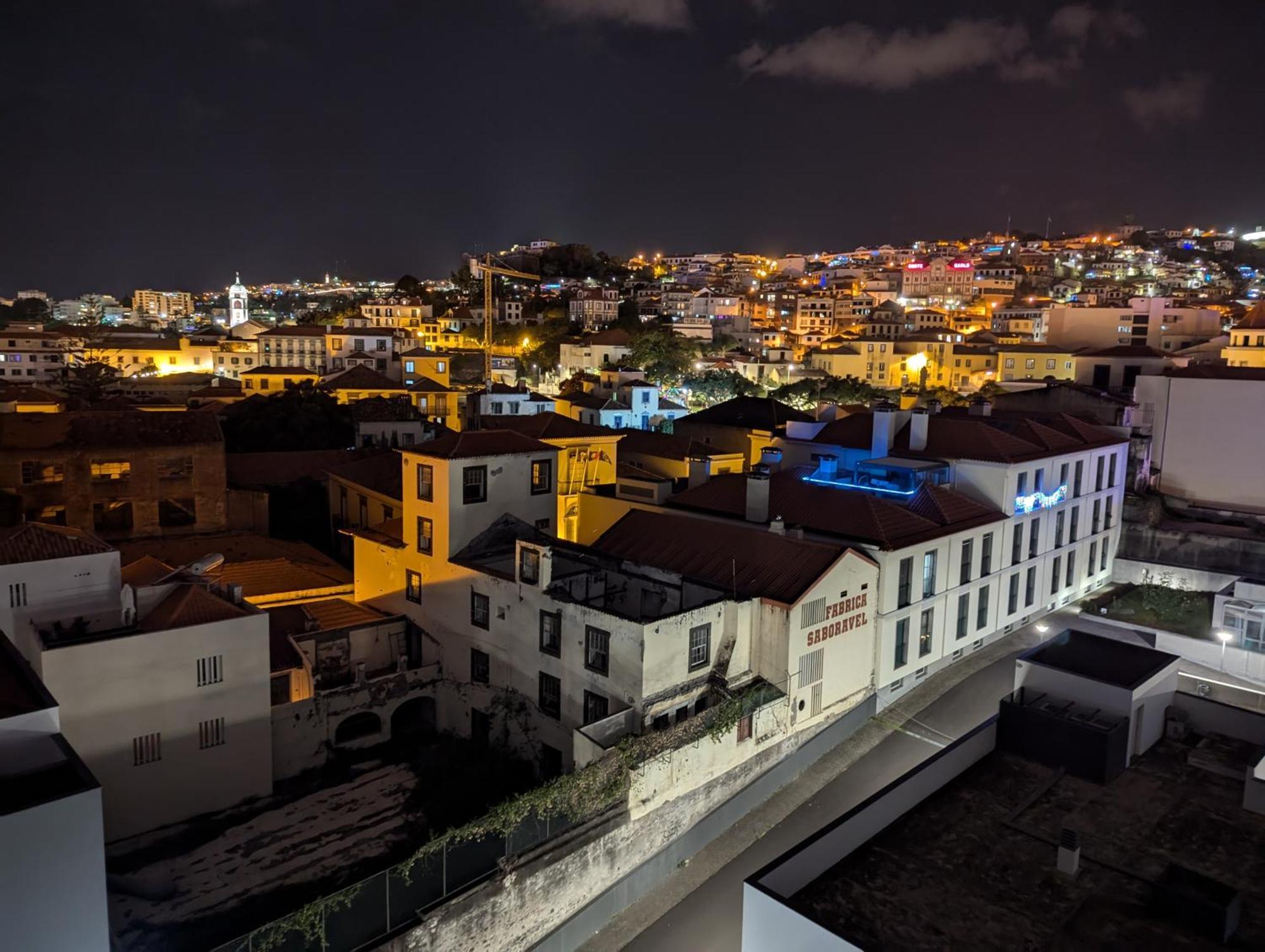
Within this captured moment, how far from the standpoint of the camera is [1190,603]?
32156 mm

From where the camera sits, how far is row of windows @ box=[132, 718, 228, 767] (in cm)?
1944

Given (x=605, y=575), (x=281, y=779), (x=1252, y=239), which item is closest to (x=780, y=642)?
(x=605, y=575)

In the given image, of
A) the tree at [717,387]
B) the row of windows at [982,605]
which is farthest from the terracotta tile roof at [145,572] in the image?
the tree at [717,387]

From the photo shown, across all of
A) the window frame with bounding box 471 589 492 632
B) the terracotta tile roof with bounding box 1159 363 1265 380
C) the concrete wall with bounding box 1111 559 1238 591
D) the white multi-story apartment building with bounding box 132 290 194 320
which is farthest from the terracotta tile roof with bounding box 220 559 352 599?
the white multi-story apartment building with bounding box 132 290 194 320

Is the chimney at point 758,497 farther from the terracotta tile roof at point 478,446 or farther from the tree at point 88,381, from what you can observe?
the tree at point 88,381

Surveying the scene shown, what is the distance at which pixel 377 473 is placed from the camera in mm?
37125

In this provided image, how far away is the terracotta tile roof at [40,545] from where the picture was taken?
2025 centimetres

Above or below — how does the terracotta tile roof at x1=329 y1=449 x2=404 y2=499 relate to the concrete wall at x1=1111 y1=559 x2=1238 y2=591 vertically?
above

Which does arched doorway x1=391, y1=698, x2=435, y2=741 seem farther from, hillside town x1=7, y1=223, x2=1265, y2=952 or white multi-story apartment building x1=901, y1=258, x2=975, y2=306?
white multi-story apartment building x1=901, y1=258, x2=975, y2=306

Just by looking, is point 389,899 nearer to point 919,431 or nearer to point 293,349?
point 919,431

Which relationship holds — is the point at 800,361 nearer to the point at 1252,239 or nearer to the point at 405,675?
the point at 405,675

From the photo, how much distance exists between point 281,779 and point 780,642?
539 inches

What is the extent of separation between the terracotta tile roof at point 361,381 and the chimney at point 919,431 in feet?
132

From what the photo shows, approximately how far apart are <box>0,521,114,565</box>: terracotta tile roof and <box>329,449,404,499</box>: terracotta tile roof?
13478 millimetres
